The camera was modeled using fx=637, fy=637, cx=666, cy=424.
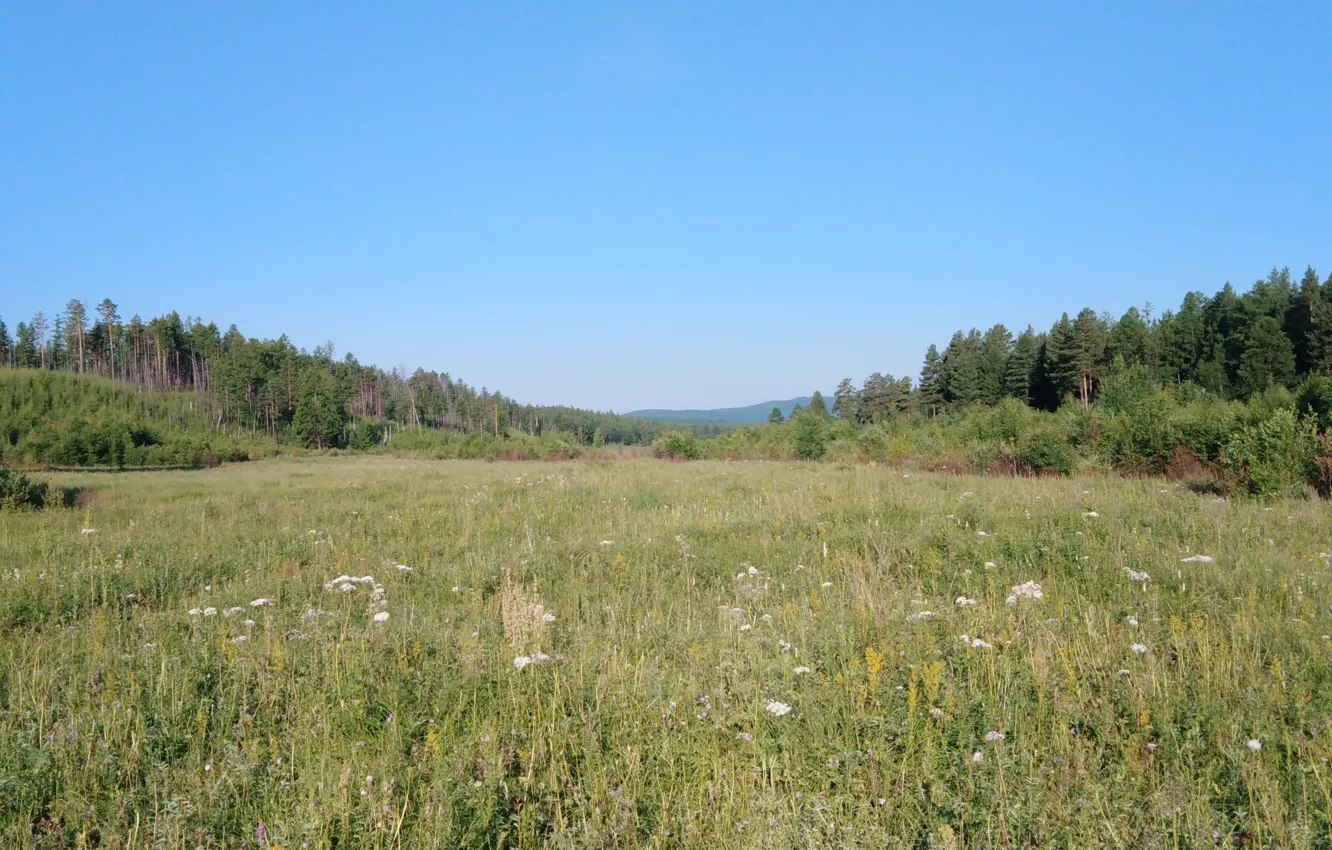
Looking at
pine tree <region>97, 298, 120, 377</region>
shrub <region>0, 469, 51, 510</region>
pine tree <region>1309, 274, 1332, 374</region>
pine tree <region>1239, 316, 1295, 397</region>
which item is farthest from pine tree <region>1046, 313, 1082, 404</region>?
pine tree <region>97, 298, 120, 377</region>

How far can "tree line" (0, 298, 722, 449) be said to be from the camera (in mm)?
72688

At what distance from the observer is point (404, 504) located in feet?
44.4

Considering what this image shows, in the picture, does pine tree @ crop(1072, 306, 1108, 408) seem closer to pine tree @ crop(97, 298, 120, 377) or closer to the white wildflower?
the white wildflower

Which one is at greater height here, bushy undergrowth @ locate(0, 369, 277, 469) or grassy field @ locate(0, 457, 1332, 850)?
bushy undergrowth @ locate(0, 369, 277, 469)

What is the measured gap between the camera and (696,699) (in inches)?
144

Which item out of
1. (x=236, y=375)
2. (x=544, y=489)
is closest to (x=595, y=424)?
(x=236, y=375)

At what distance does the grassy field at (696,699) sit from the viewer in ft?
8.63

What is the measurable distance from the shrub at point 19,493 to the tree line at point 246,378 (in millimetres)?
50919

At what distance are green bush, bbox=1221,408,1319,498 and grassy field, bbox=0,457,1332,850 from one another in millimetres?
→ 4281

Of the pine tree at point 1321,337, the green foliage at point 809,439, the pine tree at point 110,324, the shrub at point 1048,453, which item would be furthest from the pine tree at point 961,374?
the pine tree at point 110,324

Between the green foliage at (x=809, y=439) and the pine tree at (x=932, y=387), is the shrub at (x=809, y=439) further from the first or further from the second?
the pine tree at (x=932, y=387)

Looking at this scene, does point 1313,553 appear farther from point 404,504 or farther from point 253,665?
point 404,504

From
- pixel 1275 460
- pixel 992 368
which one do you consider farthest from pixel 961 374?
pixel 1275 460

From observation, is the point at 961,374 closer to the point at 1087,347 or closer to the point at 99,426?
the point at 1087,347
